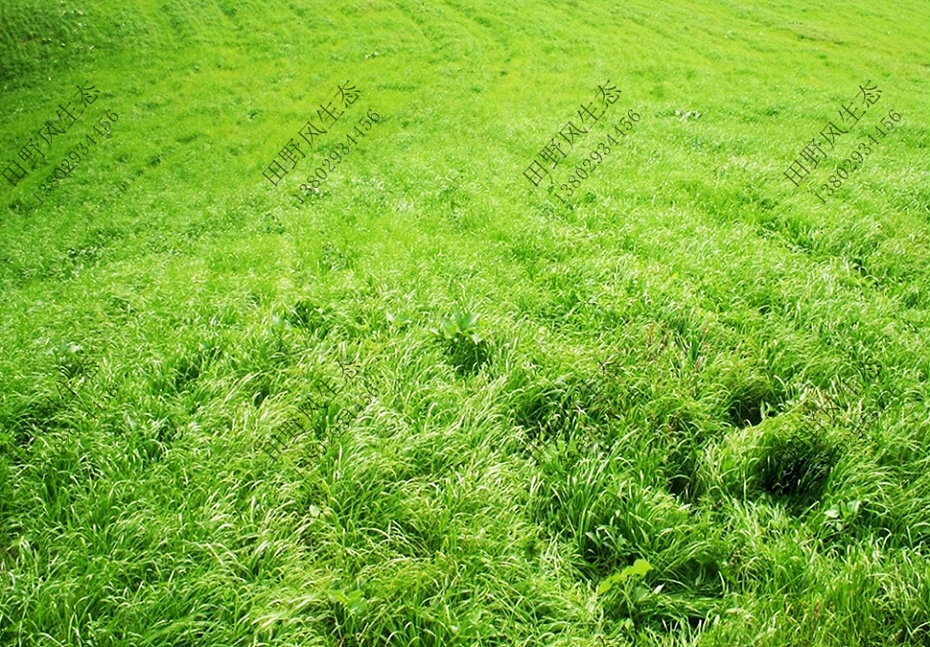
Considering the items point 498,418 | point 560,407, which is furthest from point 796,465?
point 498,418

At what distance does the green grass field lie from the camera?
3.15 meters

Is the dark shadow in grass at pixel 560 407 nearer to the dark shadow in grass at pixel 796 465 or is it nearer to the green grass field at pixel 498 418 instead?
the green grass field at pixel 498 418

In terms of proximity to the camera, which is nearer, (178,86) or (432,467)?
(432,467)

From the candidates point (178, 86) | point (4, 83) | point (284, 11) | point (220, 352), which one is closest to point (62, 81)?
point (4, 83)

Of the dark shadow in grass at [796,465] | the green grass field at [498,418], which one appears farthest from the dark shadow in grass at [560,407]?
the dark shadow in grass at [796,465]

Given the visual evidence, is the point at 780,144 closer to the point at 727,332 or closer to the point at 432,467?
the point at 727,332

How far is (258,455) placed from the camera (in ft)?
13.4

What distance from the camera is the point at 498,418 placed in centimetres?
469

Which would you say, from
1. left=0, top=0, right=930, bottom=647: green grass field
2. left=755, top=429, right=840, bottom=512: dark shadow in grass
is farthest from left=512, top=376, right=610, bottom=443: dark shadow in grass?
left=755, top=429, right=840, bottom=512: dark shadow in grass

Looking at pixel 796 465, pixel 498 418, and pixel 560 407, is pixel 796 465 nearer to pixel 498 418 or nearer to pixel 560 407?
pixel 560 407

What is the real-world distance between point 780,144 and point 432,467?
1493cm

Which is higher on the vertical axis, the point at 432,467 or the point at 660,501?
the point at 660,501

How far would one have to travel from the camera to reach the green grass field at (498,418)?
124 inches

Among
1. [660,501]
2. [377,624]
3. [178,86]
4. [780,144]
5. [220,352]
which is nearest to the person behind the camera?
[377,624]
